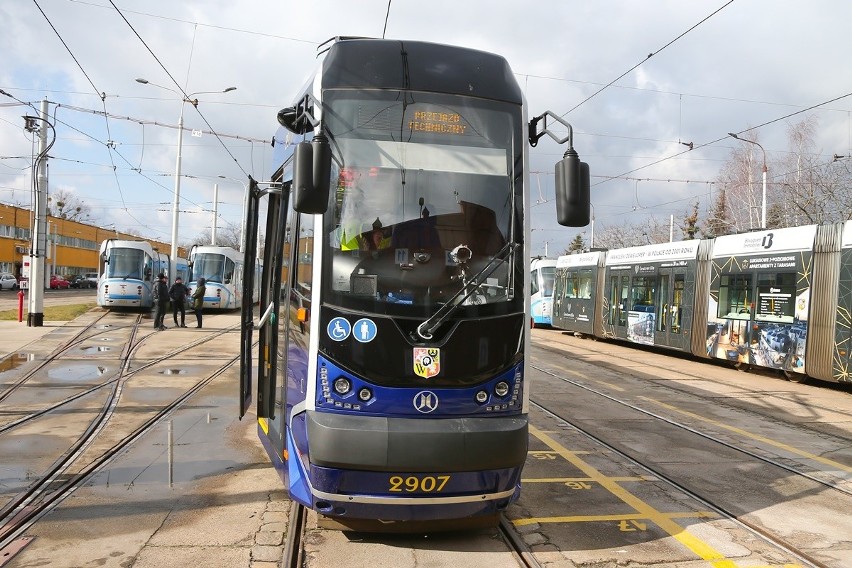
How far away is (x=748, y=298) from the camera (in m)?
16.1

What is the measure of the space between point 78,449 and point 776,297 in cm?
1402

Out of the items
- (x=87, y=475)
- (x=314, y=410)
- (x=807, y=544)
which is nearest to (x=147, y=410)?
(x=87, y=475)

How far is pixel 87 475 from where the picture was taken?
6.38m

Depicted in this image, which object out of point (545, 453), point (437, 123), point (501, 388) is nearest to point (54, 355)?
point (545, 453)

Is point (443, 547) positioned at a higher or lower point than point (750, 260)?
lower

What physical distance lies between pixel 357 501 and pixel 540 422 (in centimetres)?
548

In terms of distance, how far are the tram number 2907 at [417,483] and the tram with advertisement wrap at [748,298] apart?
1188 centimetres

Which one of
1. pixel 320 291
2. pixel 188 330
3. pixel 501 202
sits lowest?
pixel 188 330

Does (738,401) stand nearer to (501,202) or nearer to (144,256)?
(501,202)

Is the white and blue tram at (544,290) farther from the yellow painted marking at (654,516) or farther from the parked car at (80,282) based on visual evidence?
the parked car at (80,282)

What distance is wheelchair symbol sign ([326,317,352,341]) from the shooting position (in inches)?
175

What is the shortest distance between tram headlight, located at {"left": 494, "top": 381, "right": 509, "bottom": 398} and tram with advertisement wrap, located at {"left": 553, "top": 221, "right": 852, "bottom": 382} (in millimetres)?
11429

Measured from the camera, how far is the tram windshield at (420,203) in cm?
456

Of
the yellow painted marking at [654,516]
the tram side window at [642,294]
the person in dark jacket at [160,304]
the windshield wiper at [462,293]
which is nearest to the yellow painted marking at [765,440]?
the yellow painted marking at [654,516]
